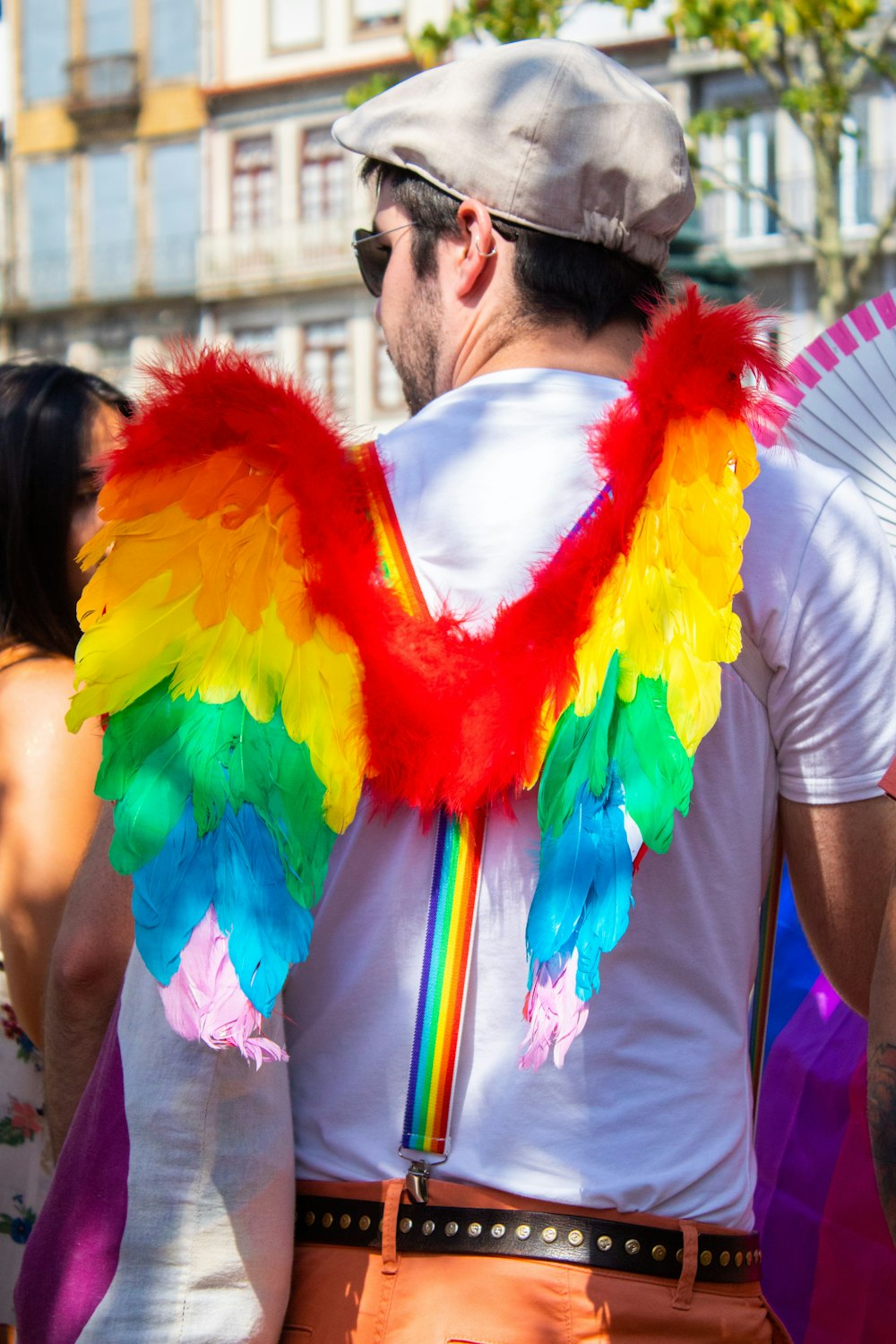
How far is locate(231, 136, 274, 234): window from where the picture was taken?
2530cm

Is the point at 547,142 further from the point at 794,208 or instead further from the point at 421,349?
the point at 794,208

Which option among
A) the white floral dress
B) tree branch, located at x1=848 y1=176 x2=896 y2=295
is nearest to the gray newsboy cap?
the white floral dress

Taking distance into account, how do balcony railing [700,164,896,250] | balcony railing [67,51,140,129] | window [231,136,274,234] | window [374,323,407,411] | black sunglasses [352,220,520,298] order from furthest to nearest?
balcony railing [67,51,140,129], window [231,136,274,234], window [374,323,407,411], balcony railing [700,164,896,250], black sunglasses [352,220,520,298]

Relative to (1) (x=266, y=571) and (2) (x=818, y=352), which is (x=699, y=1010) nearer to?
(1) (x=266, y=571)

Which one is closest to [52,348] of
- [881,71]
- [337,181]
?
[337,181]

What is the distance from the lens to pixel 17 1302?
126 centimetres

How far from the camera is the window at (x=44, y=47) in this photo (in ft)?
90.0

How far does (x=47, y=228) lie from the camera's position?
89.0ft

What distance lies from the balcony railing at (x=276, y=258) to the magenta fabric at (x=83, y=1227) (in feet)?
77.0

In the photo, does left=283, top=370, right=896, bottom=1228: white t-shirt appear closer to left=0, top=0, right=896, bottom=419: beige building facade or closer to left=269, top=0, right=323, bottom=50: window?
left=0, top=0, right=896, bottom=419: beige building facade

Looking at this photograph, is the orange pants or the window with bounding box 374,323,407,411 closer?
the orange pants

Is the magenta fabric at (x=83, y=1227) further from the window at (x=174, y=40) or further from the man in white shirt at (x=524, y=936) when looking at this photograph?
the window at (x=174, y=40)

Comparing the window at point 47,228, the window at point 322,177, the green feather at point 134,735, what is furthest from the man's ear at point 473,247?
the window at point 47,228

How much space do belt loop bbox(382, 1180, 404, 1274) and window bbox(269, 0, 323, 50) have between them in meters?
25.9
